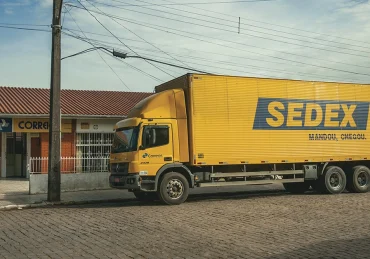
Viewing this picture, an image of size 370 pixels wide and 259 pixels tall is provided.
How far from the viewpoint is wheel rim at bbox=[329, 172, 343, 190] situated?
52.7ft

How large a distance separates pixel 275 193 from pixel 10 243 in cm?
1141

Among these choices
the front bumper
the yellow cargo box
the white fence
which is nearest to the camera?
the front bumper

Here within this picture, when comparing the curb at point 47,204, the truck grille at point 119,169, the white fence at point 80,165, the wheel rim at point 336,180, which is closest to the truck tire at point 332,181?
the wheel rim at point 336,180

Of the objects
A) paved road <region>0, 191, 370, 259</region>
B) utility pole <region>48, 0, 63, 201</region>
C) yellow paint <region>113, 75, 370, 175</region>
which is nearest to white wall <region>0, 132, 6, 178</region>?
utility pole <region>48, 0, 63, 201</region>

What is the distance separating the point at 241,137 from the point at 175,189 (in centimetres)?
288

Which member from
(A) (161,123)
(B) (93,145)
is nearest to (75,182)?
(B) (93,145)

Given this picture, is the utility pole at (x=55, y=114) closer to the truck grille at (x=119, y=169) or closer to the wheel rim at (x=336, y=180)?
the truck grille at (x=119, y=169)

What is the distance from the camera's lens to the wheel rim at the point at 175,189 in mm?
13258

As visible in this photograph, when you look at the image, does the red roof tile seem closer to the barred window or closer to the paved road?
the barred window

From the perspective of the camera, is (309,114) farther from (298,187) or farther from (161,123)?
(161,123)

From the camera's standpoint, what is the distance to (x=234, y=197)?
615 inches

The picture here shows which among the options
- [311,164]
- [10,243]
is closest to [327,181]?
[311,164]

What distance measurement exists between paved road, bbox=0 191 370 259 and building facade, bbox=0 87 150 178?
26.2ft

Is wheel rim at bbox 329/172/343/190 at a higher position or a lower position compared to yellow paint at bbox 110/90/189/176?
lower
